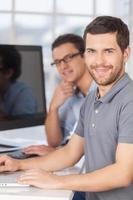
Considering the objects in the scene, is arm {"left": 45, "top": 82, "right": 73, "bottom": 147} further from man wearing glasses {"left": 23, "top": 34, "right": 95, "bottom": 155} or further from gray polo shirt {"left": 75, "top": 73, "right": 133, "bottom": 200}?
gray polo shirt {"left": 75, "top": 73, "right": 133, "bottom": 200}

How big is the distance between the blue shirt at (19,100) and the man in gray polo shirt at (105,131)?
420mm

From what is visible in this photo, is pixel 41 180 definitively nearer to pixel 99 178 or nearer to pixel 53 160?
pixel 99 178

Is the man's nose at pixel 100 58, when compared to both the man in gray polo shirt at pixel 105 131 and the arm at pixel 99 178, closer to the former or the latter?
the man in gray polo shirt at pixel 105 131

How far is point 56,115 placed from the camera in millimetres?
2254

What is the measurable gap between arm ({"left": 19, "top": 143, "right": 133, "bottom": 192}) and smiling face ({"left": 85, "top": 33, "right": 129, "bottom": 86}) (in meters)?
0.30

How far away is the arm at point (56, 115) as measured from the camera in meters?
2.22

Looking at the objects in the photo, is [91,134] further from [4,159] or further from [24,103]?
[24,103]

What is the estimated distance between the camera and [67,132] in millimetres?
2314

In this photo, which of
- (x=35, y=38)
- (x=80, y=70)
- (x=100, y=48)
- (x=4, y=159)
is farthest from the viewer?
(x=35, y=38)

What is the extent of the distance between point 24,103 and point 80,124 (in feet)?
1.49

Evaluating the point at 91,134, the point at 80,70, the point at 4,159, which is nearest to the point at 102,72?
the point at 91,134

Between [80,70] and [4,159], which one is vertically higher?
[80,70]

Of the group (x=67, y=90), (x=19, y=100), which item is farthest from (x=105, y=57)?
(x=67, y=90)

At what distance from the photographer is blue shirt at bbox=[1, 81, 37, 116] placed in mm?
1939
